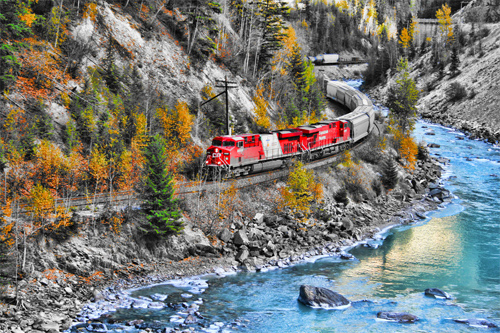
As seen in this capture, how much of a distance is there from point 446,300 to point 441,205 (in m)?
22.0

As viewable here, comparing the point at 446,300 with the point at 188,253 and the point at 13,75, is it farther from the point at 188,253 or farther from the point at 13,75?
the point at 13,75

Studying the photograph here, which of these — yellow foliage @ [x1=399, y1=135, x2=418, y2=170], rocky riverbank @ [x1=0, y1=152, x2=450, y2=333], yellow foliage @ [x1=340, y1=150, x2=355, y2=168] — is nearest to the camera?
rocky riverbank @ [x1=0, y1=152, x2=450, y2=333]

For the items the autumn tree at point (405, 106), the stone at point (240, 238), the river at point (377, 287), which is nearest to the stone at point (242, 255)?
the stone at point (240, 238)

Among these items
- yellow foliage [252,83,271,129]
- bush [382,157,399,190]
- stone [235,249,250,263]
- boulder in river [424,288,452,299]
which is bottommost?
boulder in river [424,288,452,299]

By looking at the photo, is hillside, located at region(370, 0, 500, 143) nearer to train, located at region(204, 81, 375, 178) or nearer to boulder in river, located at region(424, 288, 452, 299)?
train, located at region(204, 81, 375, 178)

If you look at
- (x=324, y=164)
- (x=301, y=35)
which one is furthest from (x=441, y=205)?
(x=301, y=35)

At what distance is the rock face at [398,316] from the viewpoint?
75.9ft

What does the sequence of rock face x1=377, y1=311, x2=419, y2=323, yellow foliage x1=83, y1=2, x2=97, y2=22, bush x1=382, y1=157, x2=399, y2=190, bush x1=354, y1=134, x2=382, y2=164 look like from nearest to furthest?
rock face x1=377, y1=311, x2=419, y2=323, yellow foliage x1=83, y1=2, x2=97, y2=22, bush x1=382, y1=157, x2=399, y2=190, bush x1=354, y1=134, x2=382, y2=164

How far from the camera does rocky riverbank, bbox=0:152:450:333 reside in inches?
854

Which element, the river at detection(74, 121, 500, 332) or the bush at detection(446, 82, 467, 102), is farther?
the bush at detection(446, 82, 467, 102)

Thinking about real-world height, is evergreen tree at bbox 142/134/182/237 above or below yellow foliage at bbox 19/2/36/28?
below

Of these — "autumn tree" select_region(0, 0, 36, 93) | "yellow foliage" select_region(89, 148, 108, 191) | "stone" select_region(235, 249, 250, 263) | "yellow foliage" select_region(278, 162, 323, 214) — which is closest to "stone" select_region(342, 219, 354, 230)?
"yellow foliage" select_region(278, 162, 323, 214)

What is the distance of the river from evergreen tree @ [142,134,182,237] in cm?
430

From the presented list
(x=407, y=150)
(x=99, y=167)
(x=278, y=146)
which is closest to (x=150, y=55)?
(x=278, y=146)
